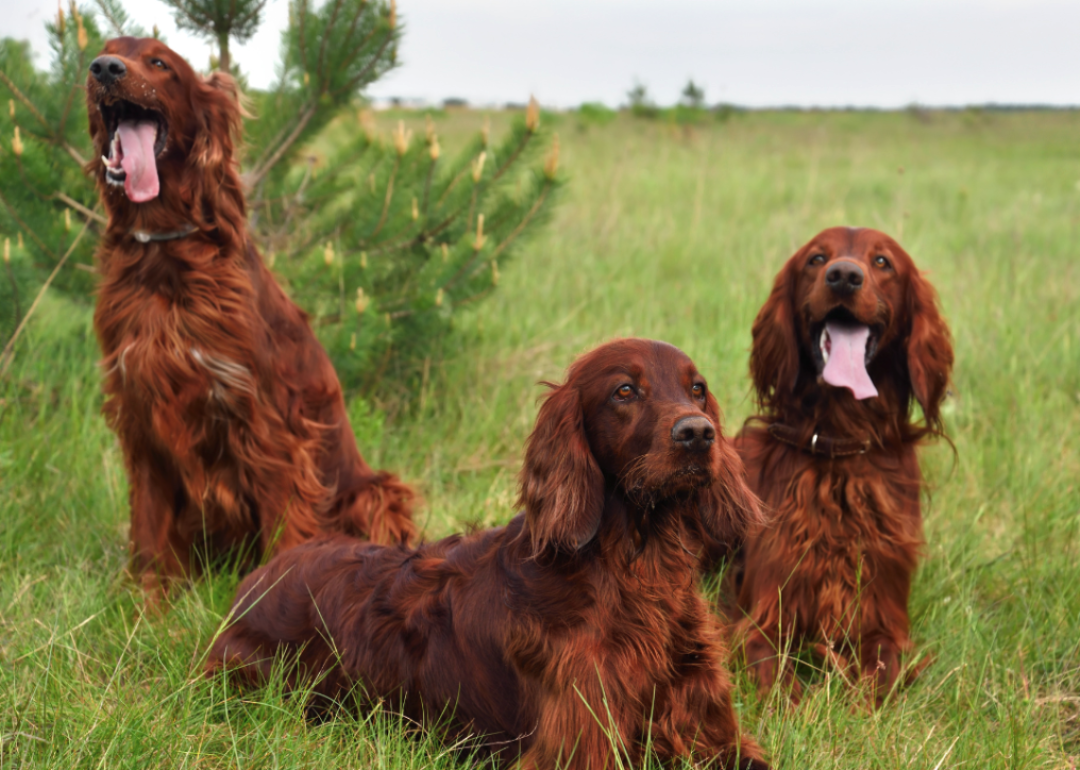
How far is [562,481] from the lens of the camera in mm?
1936

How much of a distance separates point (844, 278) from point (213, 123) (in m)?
1.99

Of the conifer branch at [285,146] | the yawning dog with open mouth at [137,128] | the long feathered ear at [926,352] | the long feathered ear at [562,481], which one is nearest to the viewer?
the long feathered ear at [562,481]

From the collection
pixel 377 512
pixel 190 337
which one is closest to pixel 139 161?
pixel 190 337

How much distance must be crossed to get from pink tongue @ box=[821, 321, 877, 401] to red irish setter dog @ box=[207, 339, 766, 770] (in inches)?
31.1

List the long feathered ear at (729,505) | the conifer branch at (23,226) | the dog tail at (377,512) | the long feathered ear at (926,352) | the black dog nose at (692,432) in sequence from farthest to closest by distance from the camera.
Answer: the conifer branch at (23,226) → the dog tail at (377,512) → the long feathered ear at (926,352) → the long feathered ear at (729,505) → the black dog nose at (692,432)

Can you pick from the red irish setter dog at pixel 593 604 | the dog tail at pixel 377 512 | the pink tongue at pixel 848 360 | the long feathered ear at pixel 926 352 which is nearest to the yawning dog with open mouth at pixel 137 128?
the dog tail at pixel 377 512

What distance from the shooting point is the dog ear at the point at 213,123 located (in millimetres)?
2967

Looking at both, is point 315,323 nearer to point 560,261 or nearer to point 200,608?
point 200,608

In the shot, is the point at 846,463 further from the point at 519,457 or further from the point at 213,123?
the point at 213,123

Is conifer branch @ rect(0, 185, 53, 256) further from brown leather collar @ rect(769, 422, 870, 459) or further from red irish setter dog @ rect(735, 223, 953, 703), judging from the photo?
brown leather collar @ rect(769, 422, 870, 459)

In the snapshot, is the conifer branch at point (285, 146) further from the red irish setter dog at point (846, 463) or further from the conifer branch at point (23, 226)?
the red irish setter dog at point (846, 463)

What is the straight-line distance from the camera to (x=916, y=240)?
25.1 feet

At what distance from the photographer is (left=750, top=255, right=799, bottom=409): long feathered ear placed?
2936 mm

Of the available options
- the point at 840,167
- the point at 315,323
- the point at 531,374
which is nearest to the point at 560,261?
the point at 531,374
